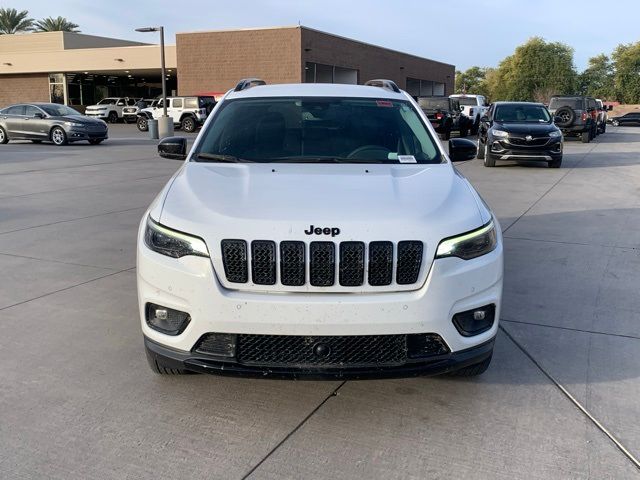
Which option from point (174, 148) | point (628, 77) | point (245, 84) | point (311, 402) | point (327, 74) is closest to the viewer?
point (311, 402)

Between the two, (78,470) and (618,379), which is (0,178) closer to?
(78,470)

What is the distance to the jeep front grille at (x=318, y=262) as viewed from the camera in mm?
3072

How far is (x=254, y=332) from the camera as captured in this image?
9.97ft

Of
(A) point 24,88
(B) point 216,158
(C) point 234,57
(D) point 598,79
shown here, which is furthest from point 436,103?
(D) point 598,79

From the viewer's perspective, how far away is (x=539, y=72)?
73875 mm

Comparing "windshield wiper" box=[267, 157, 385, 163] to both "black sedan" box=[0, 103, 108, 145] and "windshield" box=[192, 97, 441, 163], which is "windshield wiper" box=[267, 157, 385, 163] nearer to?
"windshield" box=[192, 97, 441, 163]

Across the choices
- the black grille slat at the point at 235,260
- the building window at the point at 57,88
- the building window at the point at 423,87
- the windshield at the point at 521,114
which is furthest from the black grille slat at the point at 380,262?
the building window at the point at 423,87

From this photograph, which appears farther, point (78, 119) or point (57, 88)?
point (57, 88)

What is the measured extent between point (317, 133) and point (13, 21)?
69.0 metres

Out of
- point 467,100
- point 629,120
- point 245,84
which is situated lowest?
point 629,120

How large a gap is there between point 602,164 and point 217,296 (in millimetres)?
17162

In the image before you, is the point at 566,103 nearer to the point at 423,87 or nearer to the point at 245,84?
the point at 245,84

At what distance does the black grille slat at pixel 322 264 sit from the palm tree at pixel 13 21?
70142 millimetres

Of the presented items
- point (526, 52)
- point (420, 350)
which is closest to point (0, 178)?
point (420, 350)
